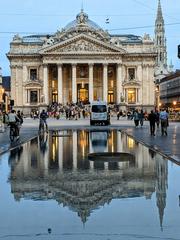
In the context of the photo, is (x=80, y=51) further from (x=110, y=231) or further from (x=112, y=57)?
(x=110, y=231)

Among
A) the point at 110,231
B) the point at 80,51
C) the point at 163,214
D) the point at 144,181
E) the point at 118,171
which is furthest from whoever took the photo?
the point at 80,51

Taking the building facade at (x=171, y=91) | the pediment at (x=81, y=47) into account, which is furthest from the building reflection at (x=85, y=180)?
the building facade at (x=171, y=91)

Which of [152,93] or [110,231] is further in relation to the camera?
[152,93]

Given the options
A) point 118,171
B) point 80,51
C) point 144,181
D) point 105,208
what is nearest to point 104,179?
point 144,181

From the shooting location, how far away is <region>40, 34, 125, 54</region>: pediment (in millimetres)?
121688

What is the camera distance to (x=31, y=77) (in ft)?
415

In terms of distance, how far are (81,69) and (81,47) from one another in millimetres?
7106

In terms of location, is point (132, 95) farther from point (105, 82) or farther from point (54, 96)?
point (54, 96)

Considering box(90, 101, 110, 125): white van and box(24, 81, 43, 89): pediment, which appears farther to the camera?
box(24, 81, 43, 89): pediment

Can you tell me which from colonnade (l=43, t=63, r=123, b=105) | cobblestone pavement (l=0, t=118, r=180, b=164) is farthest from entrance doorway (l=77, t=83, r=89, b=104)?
cobblestone pavement (l=0, t=118, r=180, b=164)

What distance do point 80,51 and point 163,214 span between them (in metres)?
114

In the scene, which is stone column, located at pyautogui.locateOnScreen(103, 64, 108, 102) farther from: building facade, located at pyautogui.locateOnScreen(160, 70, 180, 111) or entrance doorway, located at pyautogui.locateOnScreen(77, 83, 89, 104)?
building facade, located at pyautogui.locateOnScreen(160, 70, 180, 111)

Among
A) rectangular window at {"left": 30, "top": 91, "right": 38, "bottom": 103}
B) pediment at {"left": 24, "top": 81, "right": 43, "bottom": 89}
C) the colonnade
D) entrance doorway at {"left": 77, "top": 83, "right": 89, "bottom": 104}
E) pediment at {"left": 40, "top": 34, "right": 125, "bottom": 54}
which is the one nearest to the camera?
pediment at {"left": 40, "top": 34, "right": 125, "bottom": 54}

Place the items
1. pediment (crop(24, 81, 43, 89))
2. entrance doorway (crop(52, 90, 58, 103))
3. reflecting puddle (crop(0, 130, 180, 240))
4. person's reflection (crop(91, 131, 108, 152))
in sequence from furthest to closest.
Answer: entrance doorway (crop(52, 90, 58, 103))
pediment (crop(24, 81, 43, 89))
person's reflection (crop(91, 131, 108, 152))
reflecting puddle (crop(0, 130, 180, 240))
